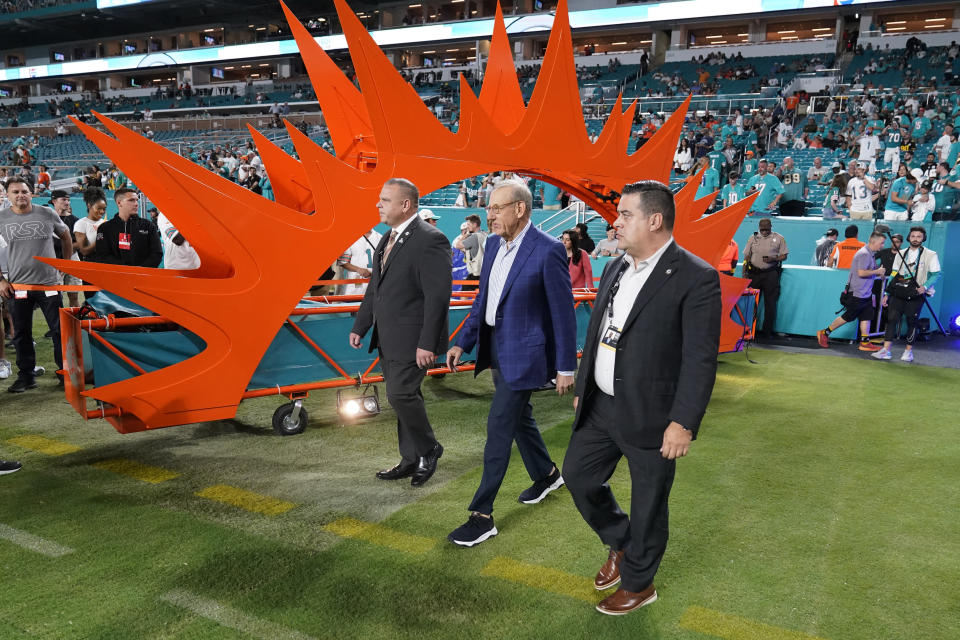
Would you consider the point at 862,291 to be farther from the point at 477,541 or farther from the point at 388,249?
the point at 477,541

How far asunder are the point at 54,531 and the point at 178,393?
112cm

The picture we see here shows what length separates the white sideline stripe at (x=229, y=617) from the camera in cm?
260

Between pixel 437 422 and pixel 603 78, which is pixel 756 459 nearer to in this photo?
pixel 437 422

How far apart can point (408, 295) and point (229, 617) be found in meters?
1.77

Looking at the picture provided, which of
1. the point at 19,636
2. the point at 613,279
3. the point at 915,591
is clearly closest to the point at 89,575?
the point at 19,636

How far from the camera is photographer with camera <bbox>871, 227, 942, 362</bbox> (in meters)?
8.29

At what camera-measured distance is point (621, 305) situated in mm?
2572

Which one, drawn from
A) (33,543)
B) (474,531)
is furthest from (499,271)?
(33,543)

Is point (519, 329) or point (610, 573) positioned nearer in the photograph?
point (610, 573)

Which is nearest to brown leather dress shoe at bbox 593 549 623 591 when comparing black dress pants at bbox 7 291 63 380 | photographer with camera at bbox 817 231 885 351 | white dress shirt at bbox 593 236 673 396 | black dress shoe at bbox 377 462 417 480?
white dress shirt at bbox 593 236 673 396

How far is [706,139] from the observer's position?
1684cm

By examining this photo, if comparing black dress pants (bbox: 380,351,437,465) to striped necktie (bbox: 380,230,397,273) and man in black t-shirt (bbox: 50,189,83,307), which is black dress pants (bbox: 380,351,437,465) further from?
man in black t-shirt (bbox: 50,189,83,307)

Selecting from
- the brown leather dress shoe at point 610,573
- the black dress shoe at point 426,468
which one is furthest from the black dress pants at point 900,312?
the brown leather dress shoe at point 610,573

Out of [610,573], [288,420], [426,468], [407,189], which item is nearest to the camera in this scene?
[610,573]
